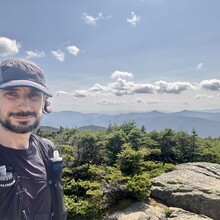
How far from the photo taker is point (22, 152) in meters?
2.47

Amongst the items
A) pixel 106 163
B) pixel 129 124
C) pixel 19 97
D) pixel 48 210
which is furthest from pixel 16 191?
pixel 129 124

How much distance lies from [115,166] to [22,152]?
15.0m

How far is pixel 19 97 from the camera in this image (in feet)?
7.88

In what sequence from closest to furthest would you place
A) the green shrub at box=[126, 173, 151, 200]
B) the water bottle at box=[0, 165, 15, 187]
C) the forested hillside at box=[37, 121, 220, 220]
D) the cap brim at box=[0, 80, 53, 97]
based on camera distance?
the water bottle at box=[0, 165, 15, 187] < the cap brim at box=[0, 80, 53, 97] < the forested hillside at box=[37, 121, 220, 220] < the green shrub at box=[126, 173, 151, 200]

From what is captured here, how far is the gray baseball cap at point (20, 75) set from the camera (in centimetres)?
229

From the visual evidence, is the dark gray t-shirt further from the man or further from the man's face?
the man's face

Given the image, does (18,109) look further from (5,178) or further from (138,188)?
(138,188)

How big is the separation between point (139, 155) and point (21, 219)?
505 inches

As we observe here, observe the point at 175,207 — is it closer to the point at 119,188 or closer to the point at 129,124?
the point at 119,188

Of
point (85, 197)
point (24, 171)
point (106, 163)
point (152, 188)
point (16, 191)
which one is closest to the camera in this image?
point (16, 191)

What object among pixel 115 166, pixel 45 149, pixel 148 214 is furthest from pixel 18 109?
pixel 115 166

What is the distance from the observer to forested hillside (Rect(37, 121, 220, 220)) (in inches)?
467

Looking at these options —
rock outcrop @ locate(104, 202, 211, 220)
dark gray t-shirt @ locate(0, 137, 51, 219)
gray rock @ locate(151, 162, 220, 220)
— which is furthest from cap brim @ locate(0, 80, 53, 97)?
gray rock @ locate(151, 162, 220, 220)

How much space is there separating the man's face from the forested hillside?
9519mm
